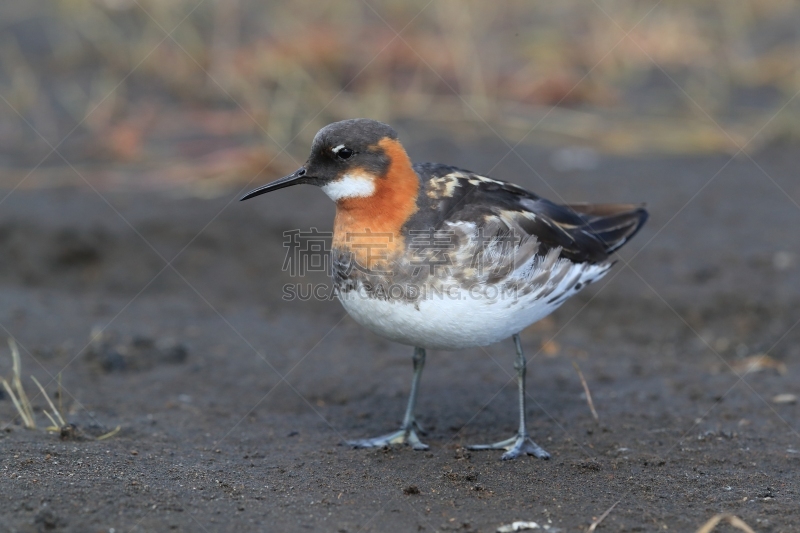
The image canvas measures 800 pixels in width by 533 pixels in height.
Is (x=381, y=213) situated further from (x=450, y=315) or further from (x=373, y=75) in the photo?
(x=373, y=75)

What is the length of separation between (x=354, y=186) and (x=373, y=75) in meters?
6.97

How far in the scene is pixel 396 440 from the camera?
5641mm

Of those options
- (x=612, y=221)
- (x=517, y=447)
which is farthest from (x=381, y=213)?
(x=612, y=221)

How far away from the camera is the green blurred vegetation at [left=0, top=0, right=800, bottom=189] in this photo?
10.7 metres

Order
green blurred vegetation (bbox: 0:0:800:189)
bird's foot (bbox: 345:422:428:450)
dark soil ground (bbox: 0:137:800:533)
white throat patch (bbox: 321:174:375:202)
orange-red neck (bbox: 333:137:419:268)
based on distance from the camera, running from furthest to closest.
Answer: green blurred vegetation (bbox: 0:0:800:189), bird's foot (bbox: 345:422:428:450), white throat patch (bbox: 321:174:375:202), orange-red neck (bbox: 333:137:419:268), dark soil ground (bbox: 0:137:800:533)

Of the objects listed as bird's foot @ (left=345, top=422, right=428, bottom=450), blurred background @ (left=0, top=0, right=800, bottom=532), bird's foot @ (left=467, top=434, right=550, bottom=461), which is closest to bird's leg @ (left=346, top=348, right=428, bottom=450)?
bird's foot @ (left=345, top=422, right=428, bottom=450)

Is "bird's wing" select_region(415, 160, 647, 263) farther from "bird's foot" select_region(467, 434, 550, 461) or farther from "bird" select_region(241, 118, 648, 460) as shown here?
"bird's foot" select_region(467, 434, 550, 461)

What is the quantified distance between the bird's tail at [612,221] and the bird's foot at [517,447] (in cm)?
147

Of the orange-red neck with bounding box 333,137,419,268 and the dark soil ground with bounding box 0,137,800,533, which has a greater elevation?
the orange-red neck with bounding box 333,137,419,268

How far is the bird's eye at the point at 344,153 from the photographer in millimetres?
5281

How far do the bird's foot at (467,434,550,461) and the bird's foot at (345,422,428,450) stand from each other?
35cm

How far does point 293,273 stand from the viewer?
27.9 feet

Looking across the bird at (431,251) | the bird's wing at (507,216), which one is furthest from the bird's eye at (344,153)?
the bird's wing at (507,216)

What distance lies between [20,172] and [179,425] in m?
5.48
